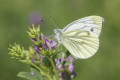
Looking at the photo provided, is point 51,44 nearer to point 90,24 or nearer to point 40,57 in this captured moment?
point 40,57

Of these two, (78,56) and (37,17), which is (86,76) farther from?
(78,56)

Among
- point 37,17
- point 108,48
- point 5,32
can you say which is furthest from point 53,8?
point 108,48

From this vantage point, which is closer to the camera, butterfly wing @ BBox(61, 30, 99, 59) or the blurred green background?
butterfly wing @ BBox(61, 30, 99, 59)

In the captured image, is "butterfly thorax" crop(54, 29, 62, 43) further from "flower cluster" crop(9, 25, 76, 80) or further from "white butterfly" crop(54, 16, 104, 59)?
"flower cluster" crop(9, 25, 76, 80)

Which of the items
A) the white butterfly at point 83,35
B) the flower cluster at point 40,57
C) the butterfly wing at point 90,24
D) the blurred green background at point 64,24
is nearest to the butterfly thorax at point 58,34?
the white butterfly at point 83,35

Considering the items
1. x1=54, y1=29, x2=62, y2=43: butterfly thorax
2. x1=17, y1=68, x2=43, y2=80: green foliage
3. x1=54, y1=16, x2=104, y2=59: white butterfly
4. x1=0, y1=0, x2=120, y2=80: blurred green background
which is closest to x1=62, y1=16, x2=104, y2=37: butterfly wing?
x1=54, y1=16, x2=104, y2=59: white butterfly

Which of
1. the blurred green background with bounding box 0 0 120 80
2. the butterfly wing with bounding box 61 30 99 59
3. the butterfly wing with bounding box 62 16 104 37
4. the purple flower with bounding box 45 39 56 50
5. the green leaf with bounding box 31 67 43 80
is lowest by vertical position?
the green leaf with bounding box 31 67 43 80

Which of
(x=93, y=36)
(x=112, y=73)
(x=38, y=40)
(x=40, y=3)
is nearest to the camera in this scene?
(x=38, y=40)

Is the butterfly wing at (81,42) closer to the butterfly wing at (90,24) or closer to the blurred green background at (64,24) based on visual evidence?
the butterfly wing at (90,24)
